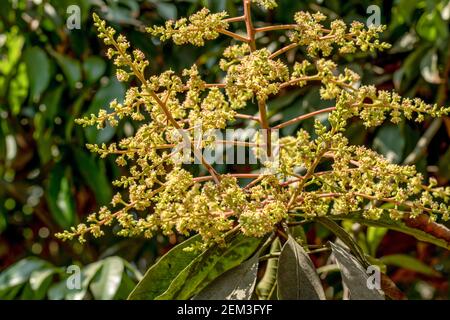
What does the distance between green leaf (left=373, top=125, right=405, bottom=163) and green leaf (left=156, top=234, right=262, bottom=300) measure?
2.97 feet

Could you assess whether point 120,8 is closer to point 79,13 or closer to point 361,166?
point 79,13

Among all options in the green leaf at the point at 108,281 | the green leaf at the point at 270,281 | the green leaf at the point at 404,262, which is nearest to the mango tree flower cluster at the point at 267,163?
the green leaf at the point at 270,281

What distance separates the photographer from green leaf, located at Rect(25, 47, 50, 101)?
224 centimetres

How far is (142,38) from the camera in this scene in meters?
2.43

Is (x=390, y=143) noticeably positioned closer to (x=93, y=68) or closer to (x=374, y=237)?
(x=374, y=237)

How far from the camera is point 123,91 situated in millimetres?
2191

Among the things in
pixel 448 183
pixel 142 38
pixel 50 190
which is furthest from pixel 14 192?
pixel 448 183

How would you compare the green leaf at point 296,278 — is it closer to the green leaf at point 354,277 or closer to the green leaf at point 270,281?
the green leaf at point 354,277

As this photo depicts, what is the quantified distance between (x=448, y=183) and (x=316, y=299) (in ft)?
4.65

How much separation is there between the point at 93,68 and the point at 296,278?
1.41 metres

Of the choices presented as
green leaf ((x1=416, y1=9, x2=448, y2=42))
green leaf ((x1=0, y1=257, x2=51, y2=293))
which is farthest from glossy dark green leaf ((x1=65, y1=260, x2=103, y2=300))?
green leaf ((x1=416, y1=9, x2=448, y2=42))

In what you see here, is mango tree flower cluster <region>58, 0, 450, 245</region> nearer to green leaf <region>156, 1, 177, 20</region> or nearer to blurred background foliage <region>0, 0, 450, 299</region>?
blurred background foliage <region>0, 0, 450, 299</region>

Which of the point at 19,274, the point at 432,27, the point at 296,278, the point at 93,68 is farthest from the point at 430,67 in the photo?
the point at 296,278

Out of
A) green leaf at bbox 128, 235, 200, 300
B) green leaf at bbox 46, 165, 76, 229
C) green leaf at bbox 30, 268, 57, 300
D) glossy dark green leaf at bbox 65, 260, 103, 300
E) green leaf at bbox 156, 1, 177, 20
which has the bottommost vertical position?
green leaf at bbox 30, 268, 57, 300
